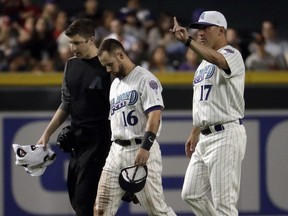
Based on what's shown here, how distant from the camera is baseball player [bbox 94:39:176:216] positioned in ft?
26.3

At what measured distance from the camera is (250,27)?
15570 millimetres

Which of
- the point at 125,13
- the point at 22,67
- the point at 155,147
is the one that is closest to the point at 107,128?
the point at 155,147

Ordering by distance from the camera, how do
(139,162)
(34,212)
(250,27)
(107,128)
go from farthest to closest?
(250,27) < (34,212) < (107,128) < (139,162)

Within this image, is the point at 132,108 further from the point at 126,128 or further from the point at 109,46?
the point at 109,46

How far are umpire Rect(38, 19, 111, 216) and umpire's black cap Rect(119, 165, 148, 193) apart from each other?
524 millimetres

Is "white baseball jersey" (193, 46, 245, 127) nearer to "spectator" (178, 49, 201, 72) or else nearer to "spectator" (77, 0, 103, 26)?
"spectator" (178, 49, 201, 72)

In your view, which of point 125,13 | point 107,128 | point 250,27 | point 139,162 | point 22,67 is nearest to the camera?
point 139,162

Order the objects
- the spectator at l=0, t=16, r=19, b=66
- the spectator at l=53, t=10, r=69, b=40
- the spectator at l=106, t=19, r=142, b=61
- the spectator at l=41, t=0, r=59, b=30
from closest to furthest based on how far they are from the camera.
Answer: the spectator at l=0, t=16, r=19, b=66
the spectator at l=106, t=19, r=142, b=61
the spectator at l=53, t=10, r=69, b=40
the spectator at l=41, t=0, r=59, b=30

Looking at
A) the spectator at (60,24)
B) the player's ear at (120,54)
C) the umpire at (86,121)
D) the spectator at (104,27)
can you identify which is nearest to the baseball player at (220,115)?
the player's ear at (120,54)

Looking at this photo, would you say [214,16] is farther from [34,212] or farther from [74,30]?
[34,212]

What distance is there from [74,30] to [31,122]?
6.10 feet

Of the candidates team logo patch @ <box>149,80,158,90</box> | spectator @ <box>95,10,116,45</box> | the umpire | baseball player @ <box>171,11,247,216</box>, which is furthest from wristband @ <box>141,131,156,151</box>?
spectator @ <box>95,10,116,45</box>

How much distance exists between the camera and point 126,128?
8047mm

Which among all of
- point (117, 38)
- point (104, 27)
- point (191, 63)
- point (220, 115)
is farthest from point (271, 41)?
point (220, 115)
